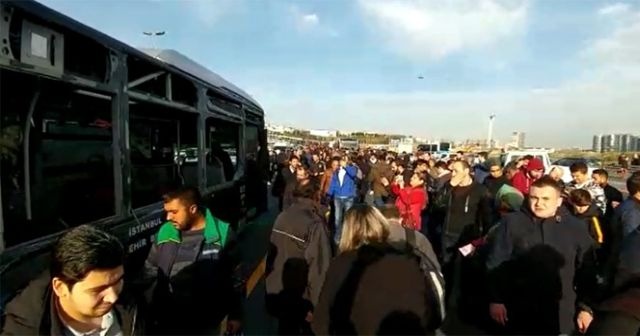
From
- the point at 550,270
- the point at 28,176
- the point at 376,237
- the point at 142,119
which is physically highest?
the point at 142,119

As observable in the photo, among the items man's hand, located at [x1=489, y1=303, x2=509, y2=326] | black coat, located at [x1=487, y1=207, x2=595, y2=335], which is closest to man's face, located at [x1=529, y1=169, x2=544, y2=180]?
black coat, located at [x1=487, y1=207, x2=595, y2=335]

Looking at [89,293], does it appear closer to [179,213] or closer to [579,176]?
[179,213]

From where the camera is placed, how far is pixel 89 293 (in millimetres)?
1921

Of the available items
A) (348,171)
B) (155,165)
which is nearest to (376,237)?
(155,165)

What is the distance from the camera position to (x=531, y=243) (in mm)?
3975

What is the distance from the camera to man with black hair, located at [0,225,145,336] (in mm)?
1907

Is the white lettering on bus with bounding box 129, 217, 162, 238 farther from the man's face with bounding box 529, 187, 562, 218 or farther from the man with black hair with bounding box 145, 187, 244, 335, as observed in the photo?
the man's face with bounding box 529, 187, 562, 218

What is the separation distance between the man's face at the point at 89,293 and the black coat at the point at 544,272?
9.78 feet

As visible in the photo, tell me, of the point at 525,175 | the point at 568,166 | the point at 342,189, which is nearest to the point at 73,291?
the point at 525,175

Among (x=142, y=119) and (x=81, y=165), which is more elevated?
(x=142, y=119)

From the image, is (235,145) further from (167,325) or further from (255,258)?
(167,325)

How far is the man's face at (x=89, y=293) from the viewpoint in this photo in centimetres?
191

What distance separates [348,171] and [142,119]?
7013 millimetres

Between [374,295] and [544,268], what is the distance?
175 centimetres
